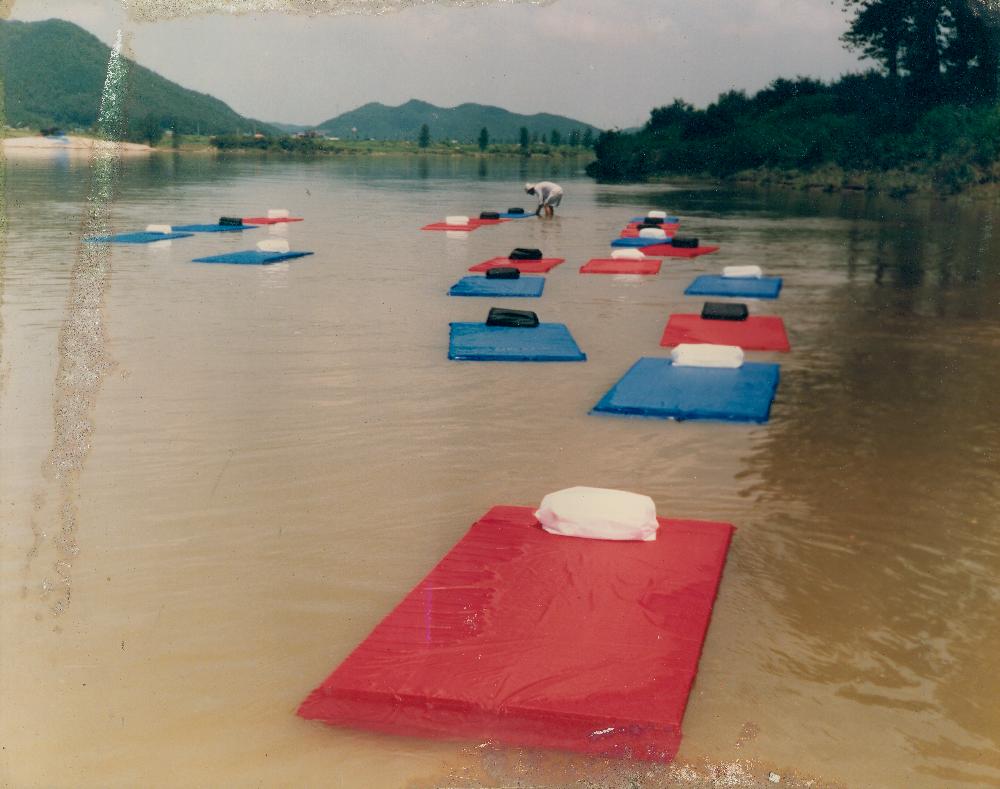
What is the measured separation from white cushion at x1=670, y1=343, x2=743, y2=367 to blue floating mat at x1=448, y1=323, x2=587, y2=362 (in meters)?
0.78

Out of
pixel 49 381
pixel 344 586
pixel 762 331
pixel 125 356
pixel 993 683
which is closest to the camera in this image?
pixel 993 683

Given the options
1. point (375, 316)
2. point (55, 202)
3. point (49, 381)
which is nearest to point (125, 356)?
point (49, 381)

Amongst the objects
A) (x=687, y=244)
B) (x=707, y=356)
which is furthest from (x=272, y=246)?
(x=707, y=356)

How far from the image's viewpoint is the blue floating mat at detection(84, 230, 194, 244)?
1551cm

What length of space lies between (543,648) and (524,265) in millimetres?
10485

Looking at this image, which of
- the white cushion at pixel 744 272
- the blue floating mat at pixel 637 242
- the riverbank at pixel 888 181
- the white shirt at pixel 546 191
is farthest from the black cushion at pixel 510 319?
the riverbank at pixel 888 181

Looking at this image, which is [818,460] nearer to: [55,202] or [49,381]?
[49,381]

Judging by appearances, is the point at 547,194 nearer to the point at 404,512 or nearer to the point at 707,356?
the point at 707,356

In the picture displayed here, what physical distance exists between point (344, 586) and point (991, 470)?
3422 mm

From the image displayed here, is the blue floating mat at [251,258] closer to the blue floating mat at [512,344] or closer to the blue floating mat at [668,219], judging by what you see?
the blue floating mat at [512,344]

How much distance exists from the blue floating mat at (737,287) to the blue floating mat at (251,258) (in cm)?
540

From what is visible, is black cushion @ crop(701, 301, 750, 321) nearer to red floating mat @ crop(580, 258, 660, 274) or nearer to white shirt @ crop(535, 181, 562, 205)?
red floating mat @ crop(580, 258, 660, 274)

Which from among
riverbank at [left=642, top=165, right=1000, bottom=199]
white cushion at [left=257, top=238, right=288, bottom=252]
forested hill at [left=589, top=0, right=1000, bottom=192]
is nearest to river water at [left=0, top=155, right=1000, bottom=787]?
white cushion at [left=257, top=238, right=288, bottom=252]

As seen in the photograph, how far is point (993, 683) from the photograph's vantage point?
335 cm
